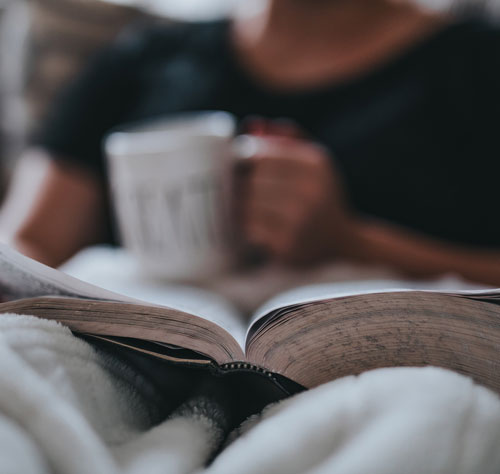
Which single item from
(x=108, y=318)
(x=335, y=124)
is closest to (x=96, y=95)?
(x=335, y=124)

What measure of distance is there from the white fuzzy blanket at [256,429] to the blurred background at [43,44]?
97 cm

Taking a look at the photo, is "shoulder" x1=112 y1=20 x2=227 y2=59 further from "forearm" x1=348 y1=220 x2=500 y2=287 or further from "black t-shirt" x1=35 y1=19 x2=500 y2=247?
"forearm" x1=348 y1=220 x2=500 y2=287

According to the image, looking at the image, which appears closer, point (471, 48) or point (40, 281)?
point (40, 281)

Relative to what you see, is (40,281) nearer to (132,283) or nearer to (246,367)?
(246,367)

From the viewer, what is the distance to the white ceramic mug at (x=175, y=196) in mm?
494

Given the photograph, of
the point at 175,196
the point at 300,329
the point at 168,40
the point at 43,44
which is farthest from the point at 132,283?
the point at 43,44

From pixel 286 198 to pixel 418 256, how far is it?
263 mm

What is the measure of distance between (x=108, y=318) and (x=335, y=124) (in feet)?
2.18

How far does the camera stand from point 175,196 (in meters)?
0.49

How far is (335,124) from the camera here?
806 millimetres

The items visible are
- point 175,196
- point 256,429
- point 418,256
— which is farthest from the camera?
point 418,256

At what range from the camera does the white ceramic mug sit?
Answer: 49 cm

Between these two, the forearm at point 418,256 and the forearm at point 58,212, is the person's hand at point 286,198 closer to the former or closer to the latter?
the forearm at point 418,256

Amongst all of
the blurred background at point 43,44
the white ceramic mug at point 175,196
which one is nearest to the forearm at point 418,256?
Answer: the white ceramic mug at point 175,196
